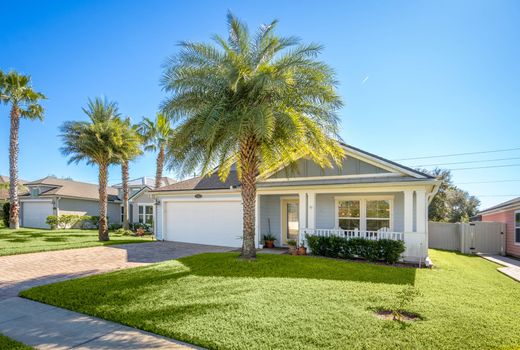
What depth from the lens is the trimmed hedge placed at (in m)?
10.6

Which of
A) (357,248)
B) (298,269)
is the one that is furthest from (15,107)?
(357,248)

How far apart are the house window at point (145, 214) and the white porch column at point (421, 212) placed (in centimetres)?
2354

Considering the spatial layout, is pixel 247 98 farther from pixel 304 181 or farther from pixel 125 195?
pixel 125 195

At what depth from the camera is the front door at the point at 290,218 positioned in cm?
1505

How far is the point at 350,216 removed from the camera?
13539mm

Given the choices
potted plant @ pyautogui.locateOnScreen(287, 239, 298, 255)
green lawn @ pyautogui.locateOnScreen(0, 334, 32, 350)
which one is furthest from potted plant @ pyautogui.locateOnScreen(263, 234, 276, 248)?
green lawn @ pyautogui.locateOnScreen(0, 334, 32, 350)

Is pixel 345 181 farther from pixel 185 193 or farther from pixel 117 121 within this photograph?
pixel 117 121

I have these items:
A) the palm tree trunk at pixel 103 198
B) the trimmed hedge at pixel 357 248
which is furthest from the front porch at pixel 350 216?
the palm tree trunk at pixel 103 198

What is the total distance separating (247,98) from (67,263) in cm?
942

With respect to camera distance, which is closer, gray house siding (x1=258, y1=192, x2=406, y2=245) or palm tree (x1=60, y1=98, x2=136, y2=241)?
gray house siding (x1=258, y1=192, x2=406, y2=245)

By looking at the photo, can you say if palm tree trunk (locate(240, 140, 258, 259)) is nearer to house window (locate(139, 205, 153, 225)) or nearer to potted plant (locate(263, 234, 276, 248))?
potted plant (locate(263, 234, 276, 248))

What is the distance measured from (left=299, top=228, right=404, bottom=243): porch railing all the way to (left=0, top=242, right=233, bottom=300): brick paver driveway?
226 inches

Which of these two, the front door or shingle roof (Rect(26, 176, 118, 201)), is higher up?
shingle roof (Rect(26, 176, 118, 201))

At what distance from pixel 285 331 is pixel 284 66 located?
8.11 m
